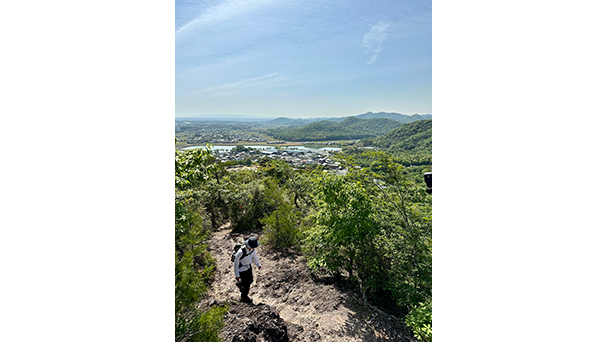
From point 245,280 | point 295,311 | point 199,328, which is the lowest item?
point 295,311

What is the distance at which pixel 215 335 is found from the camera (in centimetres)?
242

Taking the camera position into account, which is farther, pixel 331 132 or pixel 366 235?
pixel 331 132

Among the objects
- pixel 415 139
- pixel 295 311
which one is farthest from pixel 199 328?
pixel 415 139

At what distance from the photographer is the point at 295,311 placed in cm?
435

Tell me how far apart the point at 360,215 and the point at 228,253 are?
4.57 m

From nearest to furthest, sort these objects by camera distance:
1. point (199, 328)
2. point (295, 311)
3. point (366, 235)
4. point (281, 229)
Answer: point (199, 328) → point (295, 311) → point (366, 235) → point (281, 229)

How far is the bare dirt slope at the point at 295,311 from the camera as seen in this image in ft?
11.4

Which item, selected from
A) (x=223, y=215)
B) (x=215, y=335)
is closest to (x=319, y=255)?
(x=215, y=335)

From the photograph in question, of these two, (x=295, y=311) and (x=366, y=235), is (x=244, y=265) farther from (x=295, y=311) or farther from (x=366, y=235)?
(x=366, y=235)

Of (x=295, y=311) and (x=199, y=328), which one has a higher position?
(x=199, y=328)

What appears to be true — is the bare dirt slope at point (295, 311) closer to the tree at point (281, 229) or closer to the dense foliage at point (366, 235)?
the dense foliage at point (366, 235)

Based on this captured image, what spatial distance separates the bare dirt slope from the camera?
348cm

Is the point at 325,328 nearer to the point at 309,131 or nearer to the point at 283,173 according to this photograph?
the point at 283,173

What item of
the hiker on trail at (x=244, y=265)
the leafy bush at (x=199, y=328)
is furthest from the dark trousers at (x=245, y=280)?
the leafy bush at (x=199, y=328)
